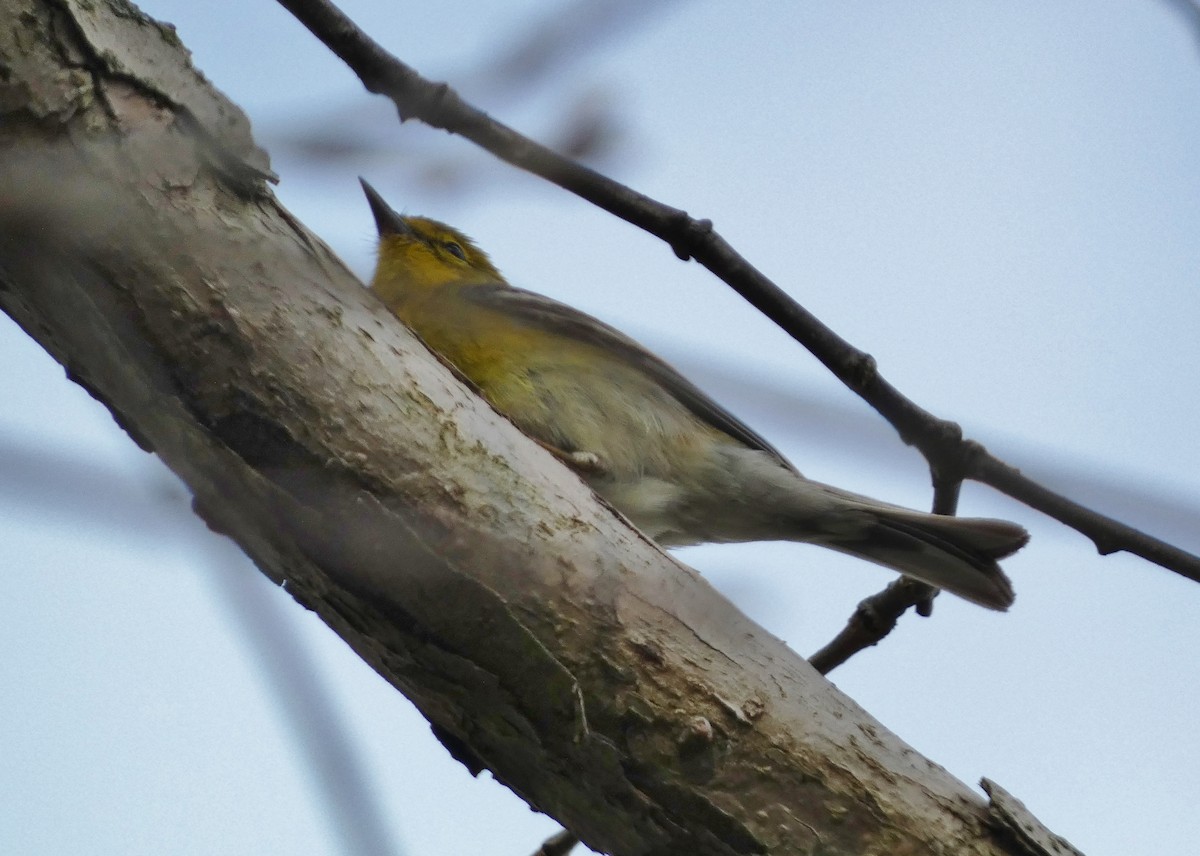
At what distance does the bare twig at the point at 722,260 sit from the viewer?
9.23 feet

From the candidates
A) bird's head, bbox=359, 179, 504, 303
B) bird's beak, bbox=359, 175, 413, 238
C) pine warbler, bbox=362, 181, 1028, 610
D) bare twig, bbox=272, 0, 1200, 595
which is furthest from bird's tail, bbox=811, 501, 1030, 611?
bird's beak, bbox=359, 175, 413, 238

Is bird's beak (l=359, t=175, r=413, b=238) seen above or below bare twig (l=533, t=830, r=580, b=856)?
above

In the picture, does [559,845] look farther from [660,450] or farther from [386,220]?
[386,220]

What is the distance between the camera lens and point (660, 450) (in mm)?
4926

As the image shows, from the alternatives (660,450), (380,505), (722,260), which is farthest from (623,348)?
(380,505)

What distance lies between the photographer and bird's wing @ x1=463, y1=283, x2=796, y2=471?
5094mm

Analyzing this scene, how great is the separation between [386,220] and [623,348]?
1.86 metres

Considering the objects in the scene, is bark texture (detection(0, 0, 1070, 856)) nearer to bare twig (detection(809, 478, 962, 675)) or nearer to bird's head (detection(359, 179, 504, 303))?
bare twig (detection(809, 478, 962, 675))

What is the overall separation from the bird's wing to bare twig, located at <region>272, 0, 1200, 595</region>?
4.46ft

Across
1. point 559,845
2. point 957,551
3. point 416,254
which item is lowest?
point 559,845

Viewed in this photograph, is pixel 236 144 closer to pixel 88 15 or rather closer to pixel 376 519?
pixel 88 15

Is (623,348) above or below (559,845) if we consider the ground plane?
above

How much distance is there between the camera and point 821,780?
270 centimetres

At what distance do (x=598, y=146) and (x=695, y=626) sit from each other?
3.74 feet
